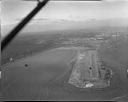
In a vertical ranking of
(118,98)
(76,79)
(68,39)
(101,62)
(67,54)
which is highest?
(68,39)

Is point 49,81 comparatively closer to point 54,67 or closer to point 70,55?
point 54,67

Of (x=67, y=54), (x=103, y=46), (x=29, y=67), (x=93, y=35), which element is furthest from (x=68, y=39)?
(x=29, y=67)

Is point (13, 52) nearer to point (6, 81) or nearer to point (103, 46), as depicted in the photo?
point (6, 81)

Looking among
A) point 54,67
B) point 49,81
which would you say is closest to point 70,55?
point 54,67

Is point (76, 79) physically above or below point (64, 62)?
below
